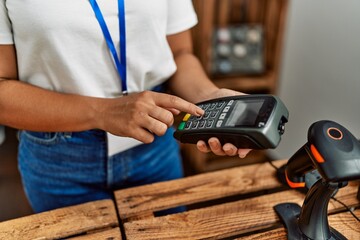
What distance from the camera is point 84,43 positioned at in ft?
2.21

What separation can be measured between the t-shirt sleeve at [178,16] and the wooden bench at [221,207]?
0.34m

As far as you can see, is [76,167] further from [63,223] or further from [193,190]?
[193,190]

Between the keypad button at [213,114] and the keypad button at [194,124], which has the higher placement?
the keypad button at [213,114]

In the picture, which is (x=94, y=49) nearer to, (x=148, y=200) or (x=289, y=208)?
(x=148, y=200)

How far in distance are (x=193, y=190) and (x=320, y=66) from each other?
3.40 ft

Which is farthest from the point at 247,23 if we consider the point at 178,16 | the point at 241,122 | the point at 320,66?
the point at 241,122

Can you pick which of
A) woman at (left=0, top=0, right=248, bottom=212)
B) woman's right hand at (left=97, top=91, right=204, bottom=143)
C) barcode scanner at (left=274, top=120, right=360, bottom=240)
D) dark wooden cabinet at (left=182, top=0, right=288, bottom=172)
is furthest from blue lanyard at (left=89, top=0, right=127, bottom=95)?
dark wooden cabinet at (left=182, top=0, right=288, bottom=172)

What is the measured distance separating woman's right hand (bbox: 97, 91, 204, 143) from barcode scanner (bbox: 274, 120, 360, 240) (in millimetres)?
190

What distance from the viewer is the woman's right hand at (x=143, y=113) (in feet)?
1.93

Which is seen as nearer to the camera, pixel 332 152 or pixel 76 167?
pixel 332 152

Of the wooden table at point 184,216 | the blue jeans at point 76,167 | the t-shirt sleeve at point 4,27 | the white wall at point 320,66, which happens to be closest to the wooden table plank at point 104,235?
the wooden table at point 184,216

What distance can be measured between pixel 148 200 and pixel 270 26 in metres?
1.20

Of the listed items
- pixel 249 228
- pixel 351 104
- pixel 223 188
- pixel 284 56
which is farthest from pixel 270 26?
pixel 249 228

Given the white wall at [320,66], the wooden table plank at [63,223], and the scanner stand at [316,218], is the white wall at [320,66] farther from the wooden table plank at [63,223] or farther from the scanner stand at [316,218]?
the wooden table plank at [63,223]
